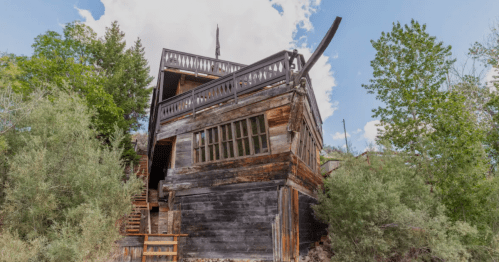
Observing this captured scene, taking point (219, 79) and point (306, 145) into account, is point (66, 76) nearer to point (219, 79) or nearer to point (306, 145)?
point (219, 79)

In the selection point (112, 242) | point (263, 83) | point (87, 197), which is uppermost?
point (263, 83)

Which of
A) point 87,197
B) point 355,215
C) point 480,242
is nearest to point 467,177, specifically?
point 480,242

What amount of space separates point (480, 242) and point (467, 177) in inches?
87.7

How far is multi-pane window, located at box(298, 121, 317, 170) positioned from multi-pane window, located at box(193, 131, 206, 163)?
3.70 metres

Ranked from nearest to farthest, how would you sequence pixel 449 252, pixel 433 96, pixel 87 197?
pixel 449 252
pixel 87 197
pixel 433 96

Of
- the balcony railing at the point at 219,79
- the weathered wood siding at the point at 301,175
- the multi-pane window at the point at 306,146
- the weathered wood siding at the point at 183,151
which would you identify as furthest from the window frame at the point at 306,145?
the weathered wood siding at the point at 183,151

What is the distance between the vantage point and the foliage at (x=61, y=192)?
311 inches

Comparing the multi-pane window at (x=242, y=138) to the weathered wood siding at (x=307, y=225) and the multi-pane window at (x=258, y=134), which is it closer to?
the multi-pane window at (x=258, y=134)

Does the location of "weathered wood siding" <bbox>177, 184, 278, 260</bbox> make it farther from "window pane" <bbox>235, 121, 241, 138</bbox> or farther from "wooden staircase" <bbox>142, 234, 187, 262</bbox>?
"window pane" <bbox>235, 121, 241, 138</bbox>

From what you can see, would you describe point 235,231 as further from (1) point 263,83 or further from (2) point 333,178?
(1) point 263,83

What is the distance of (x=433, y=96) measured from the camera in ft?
38.1

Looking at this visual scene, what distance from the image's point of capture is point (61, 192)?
30.3ft

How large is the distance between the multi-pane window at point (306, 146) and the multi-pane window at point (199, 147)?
12.2 feet

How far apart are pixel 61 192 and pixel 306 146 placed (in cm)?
917
